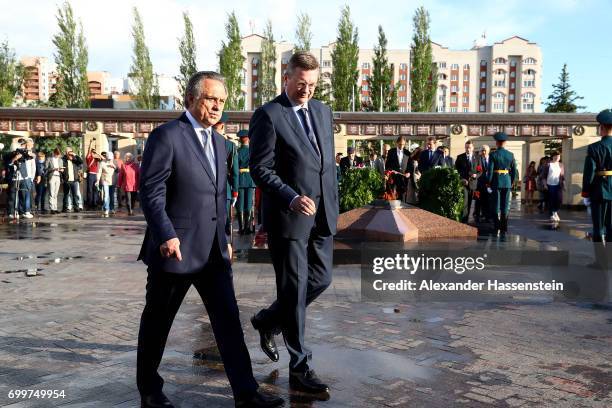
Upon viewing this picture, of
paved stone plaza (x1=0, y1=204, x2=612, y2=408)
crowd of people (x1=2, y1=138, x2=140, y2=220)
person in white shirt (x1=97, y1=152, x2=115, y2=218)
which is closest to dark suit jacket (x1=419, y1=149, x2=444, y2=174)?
crowd of people (x1=2, y1=138, x2=140, y2=220)

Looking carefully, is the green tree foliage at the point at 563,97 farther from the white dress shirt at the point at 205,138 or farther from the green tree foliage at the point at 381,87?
the white dress shirt at the point at 205,138

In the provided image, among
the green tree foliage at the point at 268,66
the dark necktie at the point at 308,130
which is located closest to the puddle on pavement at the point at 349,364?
the dark necktie at the point at 308,130

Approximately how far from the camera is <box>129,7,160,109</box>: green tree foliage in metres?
51.0

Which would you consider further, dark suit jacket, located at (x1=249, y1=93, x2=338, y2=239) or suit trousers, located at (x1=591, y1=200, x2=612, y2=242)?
suit trousers, located at (x1=591, y1=200, x2=612, y2=242)

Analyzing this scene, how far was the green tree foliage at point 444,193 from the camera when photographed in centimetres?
1284

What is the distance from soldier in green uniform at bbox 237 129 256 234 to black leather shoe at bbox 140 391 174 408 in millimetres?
8493

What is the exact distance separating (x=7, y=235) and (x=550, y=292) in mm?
10446

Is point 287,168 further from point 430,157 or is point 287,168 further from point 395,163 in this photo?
point 395,163

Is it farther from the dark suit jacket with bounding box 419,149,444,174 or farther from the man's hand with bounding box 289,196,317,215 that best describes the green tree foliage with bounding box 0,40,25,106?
the man's hand with bounding box 289,196,317,215

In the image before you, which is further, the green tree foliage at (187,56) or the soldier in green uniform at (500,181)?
the green tree foliage at (187,56)

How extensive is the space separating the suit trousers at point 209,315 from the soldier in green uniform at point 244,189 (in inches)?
328

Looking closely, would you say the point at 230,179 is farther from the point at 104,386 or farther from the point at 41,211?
the point at 41,211

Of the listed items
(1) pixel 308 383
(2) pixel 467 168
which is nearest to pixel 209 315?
(1) pixel 308 383

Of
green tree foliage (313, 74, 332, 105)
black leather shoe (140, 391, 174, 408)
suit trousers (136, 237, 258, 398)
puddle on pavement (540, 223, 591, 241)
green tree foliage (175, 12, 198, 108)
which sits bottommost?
black leather shoe (140, 391, 174, 408)
